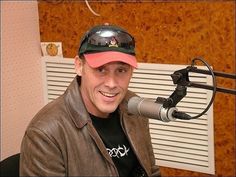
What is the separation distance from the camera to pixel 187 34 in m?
2.32

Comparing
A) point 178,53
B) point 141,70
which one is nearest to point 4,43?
point 141,70

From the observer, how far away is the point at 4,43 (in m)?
2.54

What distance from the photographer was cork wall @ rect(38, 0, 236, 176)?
7.31ft

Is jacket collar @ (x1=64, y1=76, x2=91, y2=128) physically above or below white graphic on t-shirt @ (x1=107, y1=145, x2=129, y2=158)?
above

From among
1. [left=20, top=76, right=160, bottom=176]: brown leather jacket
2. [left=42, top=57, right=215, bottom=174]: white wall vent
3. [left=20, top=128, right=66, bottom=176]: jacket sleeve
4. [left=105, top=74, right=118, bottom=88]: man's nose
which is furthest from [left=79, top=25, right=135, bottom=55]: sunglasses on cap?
[left=42, top=57, right=215, bottom=174]: white wall vent

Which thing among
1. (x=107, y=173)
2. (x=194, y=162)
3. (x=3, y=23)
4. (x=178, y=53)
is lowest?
(x=194, y=162)

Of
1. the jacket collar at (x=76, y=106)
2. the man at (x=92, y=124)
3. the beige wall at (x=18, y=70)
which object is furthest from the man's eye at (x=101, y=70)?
the beige wall at (x=18, y=70)

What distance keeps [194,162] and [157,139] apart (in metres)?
0.27

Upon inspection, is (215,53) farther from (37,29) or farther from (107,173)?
(37,29)

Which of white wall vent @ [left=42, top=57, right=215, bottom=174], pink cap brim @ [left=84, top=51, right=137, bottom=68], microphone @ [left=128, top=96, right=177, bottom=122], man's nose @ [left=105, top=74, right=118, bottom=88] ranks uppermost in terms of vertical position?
pink cap brim @ [left=84, top=51, right=137, bottom=68]

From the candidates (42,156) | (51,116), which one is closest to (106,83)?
(51,116)

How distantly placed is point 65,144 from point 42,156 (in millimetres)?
101

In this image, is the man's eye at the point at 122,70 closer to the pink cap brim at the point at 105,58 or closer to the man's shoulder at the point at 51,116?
the pink cap brim at the point at 105,58

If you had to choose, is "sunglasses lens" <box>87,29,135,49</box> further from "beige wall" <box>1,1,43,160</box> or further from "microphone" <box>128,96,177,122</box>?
"beige wall" <box>1,1,43,160</box>
